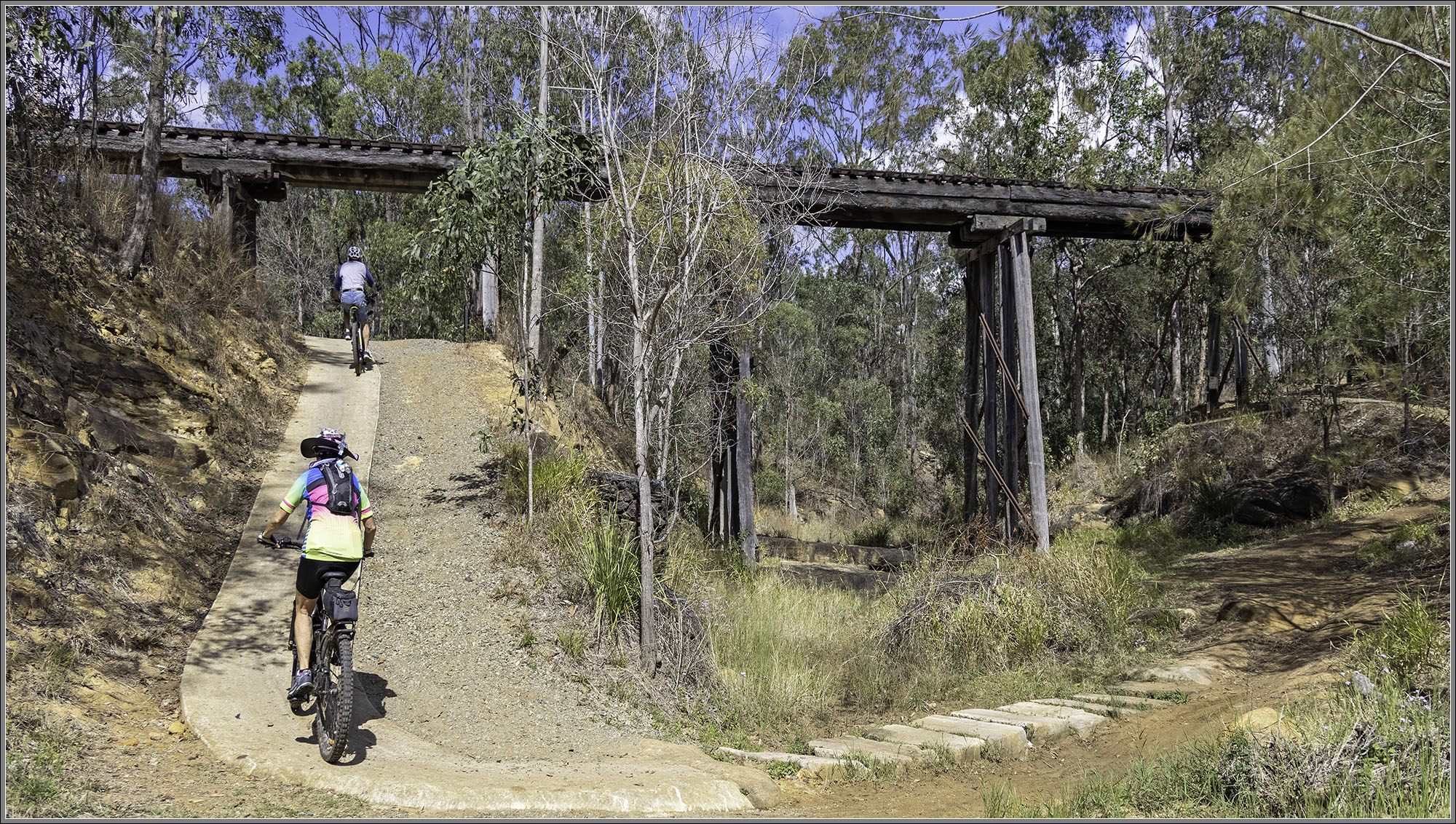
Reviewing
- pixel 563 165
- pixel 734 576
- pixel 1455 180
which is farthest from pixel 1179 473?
pixel 563 165

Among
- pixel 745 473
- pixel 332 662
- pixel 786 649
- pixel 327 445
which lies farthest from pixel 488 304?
pixel 332 662

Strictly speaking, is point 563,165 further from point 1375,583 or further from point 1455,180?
point 1375,583

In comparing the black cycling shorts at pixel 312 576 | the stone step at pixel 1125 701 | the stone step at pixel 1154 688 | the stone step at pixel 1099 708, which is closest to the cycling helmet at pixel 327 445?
the black cycling shorts at pixel 312 576

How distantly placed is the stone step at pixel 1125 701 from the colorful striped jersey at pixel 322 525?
5418mm

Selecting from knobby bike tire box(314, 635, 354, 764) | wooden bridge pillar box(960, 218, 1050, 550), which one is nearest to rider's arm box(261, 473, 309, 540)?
knobby bike tire box(314, 635, 354, 764)

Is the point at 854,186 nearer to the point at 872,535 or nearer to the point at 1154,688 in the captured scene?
the point at 1154,688

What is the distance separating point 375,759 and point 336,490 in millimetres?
1549

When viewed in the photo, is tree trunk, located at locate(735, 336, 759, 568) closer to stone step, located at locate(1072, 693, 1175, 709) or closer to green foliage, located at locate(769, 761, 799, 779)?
stone step, located at locate(1072, 693, 1175, 709)

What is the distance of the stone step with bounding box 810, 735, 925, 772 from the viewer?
5879 millimetres

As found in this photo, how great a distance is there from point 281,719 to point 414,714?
860 millimetres

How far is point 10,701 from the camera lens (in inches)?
196

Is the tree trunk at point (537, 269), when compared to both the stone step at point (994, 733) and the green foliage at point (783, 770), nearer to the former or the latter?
the green foliage at point (783, 770)

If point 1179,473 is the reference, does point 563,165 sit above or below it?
above

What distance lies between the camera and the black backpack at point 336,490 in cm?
541
